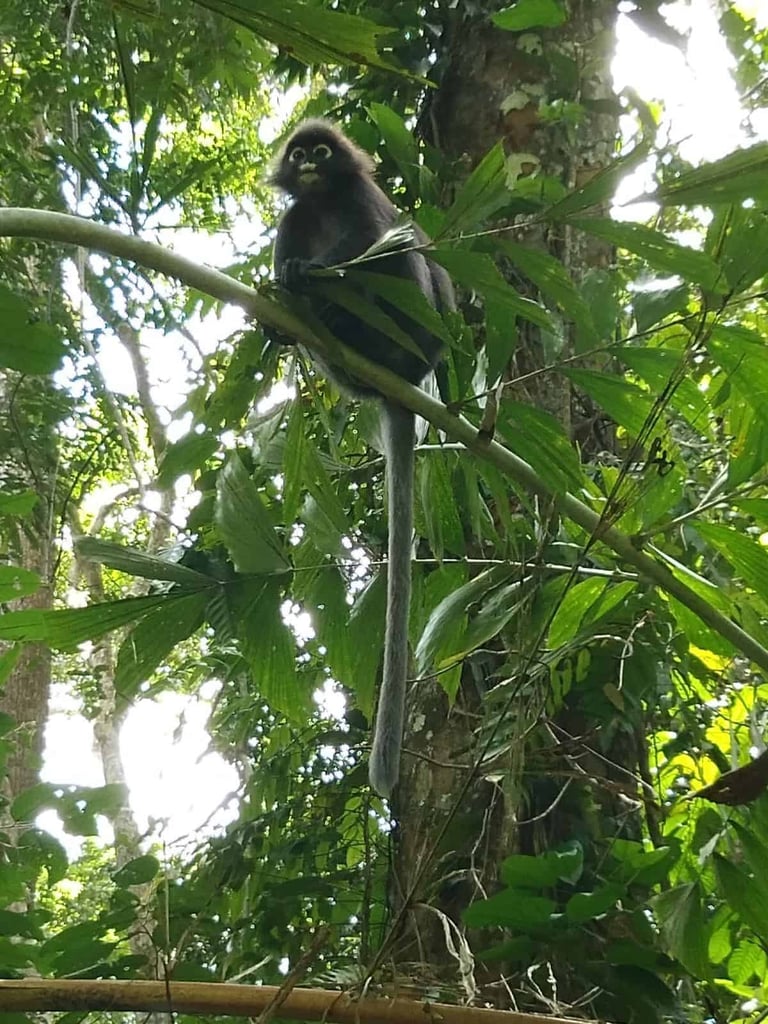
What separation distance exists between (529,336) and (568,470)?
94 centimetres

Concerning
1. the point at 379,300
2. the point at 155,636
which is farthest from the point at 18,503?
the point at 379,300

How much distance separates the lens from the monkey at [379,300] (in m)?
1.71

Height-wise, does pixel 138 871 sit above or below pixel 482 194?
below

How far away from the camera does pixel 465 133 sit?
269cm

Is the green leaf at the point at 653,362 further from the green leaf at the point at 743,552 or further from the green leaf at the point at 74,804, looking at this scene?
the green leaf at the point at 74,804

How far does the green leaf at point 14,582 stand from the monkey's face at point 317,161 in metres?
1.76

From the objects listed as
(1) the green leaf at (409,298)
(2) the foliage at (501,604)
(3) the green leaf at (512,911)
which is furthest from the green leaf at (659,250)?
(3) the green leaf at (512,911)

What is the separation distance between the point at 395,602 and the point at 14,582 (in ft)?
2.30

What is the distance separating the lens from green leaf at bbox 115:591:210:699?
154cm

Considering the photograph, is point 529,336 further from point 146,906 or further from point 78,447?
point 78,447

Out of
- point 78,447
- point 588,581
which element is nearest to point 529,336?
point 588,581

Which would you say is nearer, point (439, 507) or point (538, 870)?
point (538, 870)

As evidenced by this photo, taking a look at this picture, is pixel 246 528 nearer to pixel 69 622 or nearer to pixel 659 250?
pixel 69 622

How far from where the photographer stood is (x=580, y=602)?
1719 millimetres
